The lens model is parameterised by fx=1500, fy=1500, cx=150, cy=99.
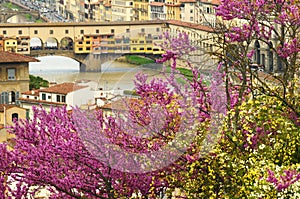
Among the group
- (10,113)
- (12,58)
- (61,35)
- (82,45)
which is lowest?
(82,45)

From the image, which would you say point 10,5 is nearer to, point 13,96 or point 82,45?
point 82,45

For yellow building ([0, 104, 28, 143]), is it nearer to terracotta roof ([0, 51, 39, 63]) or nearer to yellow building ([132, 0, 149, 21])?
terracotta roof ([0, 51, 39, 63])

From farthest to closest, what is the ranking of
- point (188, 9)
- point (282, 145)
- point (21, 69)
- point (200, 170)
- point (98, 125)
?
1. point (188, 9)
2. point (21, 69)
3. point (98, 125)
4. point (200, 170)
5. point (282, 145)

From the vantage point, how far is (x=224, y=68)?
6953 mm

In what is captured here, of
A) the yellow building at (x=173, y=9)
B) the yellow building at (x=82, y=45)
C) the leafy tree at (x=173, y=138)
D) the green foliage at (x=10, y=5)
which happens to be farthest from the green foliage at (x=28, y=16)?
the leafy tree at (x=173, y=138)

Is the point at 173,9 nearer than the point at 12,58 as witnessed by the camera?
No

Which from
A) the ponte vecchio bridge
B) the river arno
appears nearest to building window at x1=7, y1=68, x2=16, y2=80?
the ponte vecchio bridge

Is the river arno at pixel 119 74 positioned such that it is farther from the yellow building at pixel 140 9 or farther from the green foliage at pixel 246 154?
the yellow building at pixel 140 9

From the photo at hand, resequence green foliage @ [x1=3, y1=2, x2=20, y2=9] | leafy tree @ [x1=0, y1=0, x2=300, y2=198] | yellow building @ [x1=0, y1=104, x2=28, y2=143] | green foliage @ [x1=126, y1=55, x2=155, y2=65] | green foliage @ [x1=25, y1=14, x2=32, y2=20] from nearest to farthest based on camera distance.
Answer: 1. leafy tree @ [x1=0, y1=0, x2=300, y2=198]
2. green foliage @ [x1=126, y1=55, x2=155, y2=65]
3. yellow building @ [x1=0, y1=104, x2=28, y2=143]
4. green foliage @ [x1=25, y1=14, x2=32, y2=20]
5. green foliage @ [x1=3, y1=2, x2=20, y2=9]

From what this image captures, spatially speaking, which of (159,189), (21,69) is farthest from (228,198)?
→ (21,69)

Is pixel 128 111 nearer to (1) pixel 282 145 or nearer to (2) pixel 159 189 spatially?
(2) pixel 159 189

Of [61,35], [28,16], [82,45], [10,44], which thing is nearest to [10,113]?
[82,45]

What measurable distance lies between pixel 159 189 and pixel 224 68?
645 millimetres

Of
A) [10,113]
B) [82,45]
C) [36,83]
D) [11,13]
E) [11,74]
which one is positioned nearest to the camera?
[10,113]
